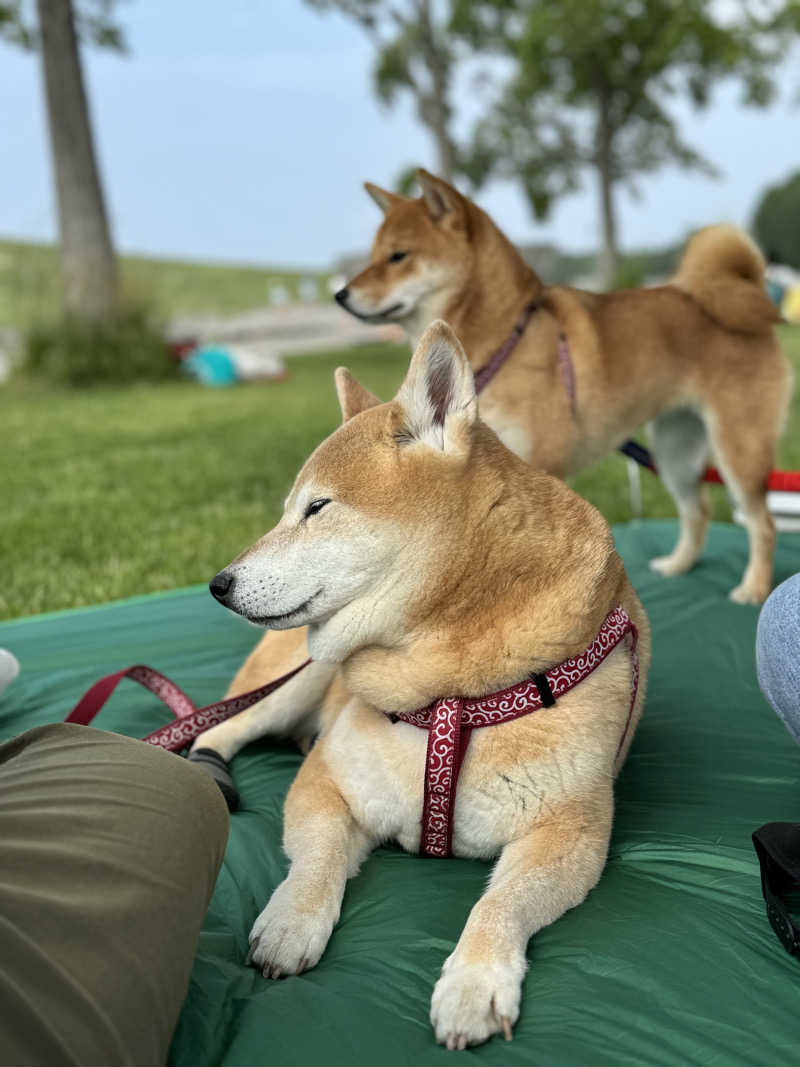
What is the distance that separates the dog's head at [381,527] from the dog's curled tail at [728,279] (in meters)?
2.56

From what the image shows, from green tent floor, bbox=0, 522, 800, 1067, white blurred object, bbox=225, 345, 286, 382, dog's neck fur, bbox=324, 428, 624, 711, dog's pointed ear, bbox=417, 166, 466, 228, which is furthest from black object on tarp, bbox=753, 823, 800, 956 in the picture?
white blurred object, bbox=225, 345, 286, 382

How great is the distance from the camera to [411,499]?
172cm

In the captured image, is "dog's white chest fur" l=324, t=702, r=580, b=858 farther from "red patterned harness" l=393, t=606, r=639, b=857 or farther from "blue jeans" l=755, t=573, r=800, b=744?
"blue jeans" l=755, t=573, r=800, b=744

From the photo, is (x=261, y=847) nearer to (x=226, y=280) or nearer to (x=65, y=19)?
(x=65, y=19)

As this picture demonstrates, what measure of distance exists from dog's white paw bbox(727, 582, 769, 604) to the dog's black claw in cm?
217

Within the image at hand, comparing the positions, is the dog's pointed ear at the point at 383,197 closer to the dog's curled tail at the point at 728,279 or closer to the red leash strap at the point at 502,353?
the red leash strap at the point at 502,353

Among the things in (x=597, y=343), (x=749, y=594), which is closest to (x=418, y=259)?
(x=597, y=343)

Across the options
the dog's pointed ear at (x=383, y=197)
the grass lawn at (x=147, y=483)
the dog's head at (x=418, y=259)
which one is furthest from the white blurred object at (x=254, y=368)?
the dog's head at (x=418, y=259)

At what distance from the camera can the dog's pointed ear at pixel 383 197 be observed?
4.09 m

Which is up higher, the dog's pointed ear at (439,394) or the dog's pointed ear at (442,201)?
the dog's pointed ear at (442,201)

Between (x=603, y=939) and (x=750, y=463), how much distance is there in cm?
264

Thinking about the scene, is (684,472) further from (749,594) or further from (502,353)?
(502,353)

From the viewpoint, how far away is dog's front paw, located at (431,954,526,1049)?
139 centimetres

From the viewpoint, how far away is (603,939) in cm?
162
